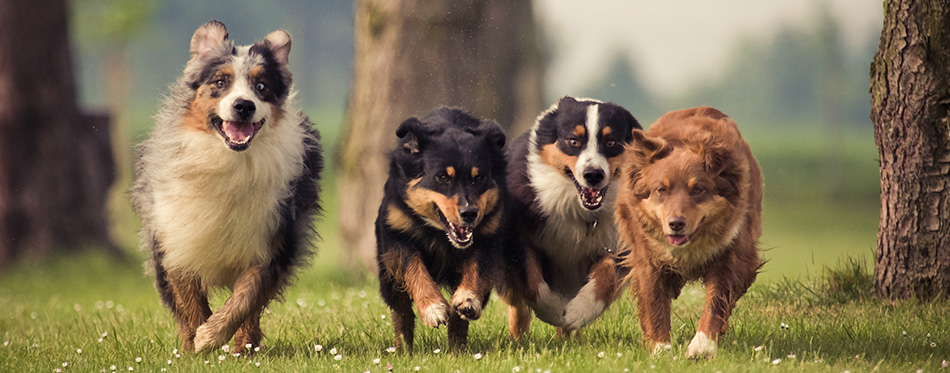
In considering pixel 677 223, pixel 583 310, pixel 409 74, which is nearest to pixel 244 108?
pixel 583 310

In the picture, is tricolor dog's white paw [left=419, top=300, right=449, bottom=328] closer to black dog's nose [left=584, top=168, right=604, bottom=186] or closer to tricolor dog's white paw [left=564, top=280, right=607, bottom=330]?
tricolor dog's white paw [left=564, top=280, right=607, bottom=330]

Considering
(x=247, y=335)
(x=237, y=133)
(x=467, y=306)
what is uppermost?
(x=237, y=133)

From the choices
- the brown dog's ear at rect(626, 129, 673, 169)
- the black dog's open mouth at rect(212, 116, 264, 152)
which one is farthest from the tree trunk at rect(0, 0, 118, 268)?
the brown dog's ear at rect(626, 129, 673, 169)

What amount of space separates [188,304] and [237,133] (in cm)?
121

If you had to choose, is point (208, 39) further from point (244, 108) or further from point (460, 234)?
point (460, 234)

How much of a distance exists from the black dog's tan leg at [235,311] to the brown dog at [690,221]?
6.99 ft

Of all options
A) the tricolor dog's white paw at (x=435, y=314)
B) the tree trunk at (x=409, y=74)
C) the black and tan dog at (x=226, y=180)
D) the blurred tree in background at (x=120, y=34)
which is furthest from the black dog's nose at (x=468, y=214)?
the blurred tree in background at (x=120, y=34)

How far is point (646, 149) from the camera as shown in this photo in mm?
5031

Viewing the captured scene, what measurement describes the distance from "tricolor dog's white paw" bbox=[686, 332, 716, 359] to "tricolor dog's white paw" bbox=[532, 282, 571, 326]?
0.90 metres

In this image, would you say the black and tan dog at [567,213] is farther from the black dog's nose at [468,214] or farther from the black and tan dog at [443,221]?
the black dog's nose at [468,214]

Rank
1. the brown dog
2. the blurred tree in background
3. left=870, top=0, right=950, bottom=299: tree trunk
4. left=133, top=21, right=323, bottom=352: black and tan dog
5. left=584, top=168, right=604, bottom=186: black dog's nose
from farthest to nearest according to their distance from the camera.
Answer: the blurred tree in background, left=870, top=0, right=950, bottom=299: tree trunk, left=584, top=168, right=604, bottom=186: black dog's nose, left=133, top=21, right=323, bottom=352: black and tan dog, the brown dog

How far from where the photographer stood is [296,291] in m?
9.38

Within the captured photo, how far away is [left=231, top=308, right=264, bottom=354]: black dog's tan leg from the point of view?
18.8ft

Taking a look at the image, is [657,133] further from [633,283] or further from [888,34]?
[888,34]
